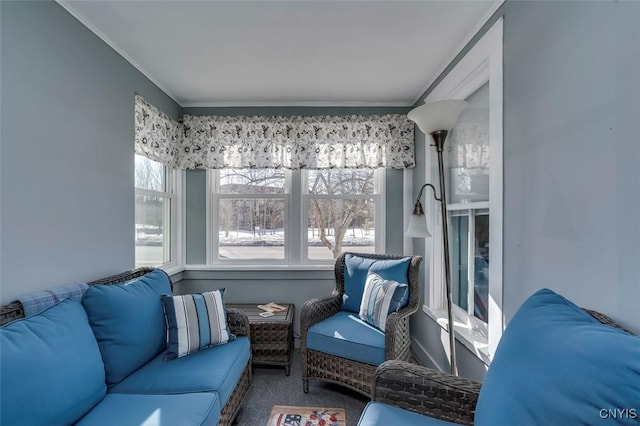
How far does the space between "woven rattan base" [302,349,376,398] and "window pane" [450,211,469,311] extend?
893 mm

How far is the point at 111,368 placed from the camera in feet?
4.72

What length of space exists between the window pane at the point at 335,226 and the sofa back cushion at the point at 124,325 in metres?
1.64

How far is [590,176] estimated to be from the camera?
107cm

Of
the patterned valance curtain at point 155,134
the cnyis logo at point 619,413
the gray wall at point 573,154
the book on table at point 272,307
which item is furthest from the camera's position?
the book on table at point 272,307

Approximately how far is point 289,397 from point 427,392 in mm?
1263

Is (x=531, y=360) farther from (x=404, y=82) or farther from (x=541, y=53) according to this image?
(x=404, y=82)

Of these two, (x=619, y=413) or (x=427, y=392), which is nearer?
(x=619, y=413)

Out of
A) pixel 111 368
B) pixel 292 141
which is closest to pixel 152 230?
pixel 111 368

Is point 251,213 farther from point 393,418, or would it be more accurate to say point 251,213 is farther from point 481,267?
point 393,418

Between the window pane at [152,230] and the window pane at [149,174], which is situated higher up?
the window pane at [149,174]

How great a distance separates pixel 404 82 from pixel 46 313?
274 cm

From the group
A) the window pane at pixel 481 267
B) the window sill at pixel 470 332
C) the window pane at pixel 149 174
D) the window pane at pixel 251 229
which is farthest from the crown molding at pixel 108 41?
the window sill at pixel 470 332

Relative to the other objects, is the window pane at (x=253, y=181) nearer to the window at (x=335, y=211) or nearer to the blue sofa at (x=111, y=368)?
the window at (x=335, y=211)

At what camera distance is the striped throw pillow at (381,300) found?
210 cm
